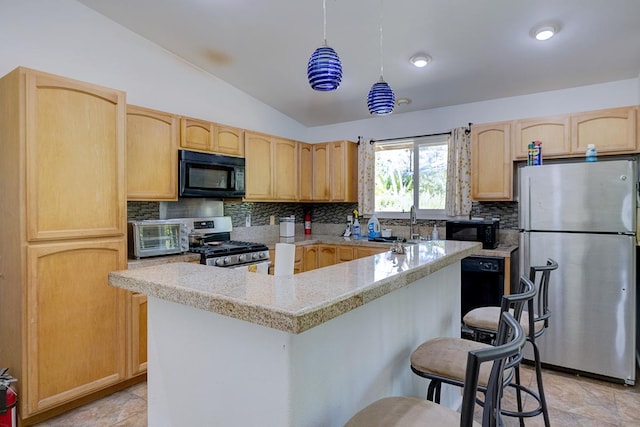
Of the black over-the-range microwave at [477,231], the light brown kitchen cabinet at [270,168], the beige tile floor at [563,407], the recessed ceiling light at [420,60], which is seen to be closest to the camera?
the beige tile floor at [563,407]

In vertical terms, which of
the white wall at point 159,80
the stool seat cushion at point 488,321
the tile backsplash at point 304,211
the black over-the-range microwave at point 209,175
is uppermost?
the white wall at point 159,80

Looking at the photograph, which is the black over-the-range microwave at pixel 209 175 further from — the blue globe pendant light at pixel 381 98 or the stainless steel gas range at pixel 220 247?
the blue globe pendant light at pixel 381 98

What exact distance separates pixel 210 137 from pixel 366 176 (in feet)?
6.32

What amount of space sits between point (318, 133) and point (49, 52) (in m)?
3.08

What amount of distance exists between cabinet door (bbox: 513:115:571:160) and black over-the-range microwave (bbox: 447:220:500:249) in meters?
0.68

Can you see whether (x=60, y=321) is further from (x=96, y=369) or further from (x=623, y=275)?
(x=623, y=275)

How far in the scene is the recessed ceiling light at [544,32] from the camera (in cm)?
256

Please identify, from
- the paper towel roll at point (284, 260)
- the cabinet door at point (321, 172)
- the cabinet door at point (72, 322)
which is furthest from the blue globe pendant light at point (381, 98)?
the cabinet door at point (321, 172)

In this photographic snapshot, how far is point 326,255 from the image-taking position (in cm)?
431

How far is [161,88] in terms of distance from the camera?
3.45 meters

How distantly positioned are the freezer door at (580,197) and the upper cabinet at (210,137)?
2705mm

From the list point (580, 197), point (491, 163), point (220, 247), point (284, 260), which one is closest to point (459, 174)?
point (491, 163)

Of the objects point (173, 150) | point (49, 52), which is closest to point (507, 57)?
point (173, 150)

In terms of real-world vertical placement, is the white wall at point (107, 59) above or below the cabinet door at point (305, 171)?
above
